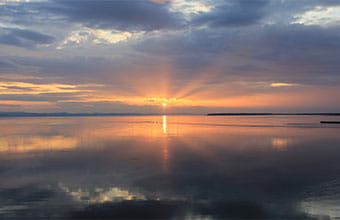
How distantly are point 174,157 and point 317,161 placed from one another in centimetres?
1239

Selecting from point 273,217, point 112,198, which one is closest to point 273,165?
point 273,217

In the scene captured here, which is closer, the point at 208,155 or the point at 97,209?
the point at 97,209

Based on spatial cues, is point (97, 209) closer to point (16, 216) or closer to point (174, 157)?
point (16, 216)

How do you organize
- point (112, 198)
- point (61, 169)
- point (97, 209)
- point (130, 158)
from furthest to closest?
point (130, 158) < point (61, 169) < point (112, 198) < point (97, 209)

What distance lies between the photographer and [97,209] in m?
12.2

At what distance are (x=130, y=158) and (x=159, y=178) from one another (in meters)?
8.26

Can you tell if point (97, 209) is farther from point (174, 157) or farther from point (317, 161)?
point (317, 161)

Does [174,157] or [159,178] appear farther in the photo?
[174,157]

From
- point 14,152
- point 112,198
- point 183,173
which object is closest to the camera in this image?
point 112,198

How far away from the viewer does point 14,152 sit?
2912 cm

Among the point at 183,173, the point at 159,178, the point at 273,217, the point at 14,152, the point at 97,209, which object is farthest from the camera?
the point at 14,152

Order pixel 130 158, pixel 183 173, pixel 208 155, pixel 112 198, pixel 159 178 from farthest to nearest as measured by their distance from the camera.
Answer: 1. pixel 208 155
2. pixel 130 158
3. pixel 183 173
4. pixel 159 178
5. pixel 112 198

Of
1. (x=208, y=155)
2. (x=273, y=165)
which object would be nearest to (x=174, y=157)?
(x=208, y=155)

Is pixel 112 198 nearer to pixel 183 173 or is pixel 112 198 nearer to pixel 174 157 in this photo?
pixel 183 173
